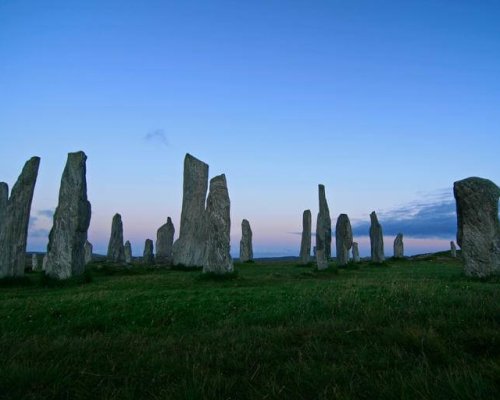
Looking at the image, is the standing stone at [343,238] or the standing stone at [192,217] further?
the standing stone at [343,238]

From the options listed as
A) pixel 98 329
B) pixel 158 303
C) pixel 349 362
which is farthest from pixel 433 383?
pixel 158 303

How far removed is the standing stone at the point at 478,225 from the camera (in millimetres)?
16156

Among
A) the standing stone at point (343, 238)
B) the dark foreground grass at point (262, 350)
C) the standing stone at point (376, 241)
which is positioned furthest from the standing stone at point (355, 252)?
the dark foreground grass at point (262, 350)

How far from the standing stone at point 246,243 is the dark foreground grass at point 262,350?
34.9 meters

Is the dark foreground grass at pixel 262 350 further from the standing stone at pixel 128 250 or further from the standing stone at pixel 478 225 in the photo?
the standing stone at pixel 128 250

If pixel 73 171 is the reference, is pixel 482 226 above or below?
below

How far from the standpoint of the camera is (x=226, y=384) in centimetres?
405

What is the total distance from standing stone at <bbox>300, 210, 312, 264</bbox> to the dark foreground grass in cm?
2806

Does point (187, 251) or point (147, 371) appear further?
point (187, 251)

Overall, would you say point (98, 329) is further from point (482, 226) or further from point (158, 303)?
point (482, 226)

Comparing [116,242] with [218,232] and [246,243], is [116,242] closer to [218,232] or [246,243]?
[246,243]

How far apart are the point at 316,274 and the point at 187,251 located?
9981 mm

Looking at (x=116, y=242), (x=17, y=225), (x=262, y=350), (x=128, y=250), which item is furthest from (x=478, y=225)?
(x=128, y=250)

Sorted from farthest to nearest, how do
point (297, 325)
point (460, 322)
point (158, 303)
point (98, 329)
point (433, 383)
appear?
point (158, 303)
point (98, 329)
point (297, 325)
point (460, 322)
point (433, 383)
